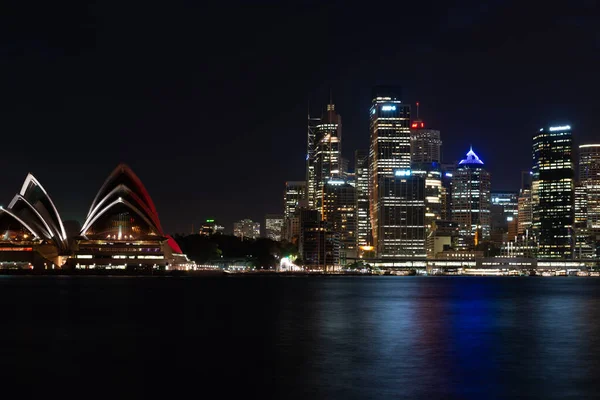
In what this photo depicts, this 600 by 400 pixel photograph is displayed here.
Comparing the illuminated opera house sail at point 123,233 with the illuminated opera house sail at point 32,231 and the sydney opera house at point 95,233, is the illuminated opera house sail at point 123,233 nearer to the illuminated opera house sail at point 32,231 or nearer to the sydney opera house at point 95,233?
the sydney opera house at point 95,233

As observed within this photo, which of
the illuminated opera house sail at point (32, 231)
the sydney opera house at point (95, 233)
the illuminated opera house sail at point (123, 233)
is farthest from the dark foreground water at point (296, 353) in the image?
the illuminated opera house sail at point (123, 233)

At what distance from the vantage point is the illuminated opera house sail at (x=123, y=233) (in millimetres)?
143750

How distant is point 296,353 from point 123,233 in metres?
124

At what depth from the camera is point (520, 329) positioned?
47.8 m

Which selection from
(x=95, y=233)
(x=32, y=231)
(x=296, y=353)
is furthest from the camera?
(x=95, y=233)

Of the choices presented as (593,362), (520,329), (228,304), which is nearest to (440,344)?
(593,362)

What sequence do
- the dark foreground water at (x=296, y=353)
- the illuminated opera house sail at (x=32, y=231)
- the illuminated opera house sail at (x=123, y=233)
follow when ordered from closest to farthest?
the dark foreground water at (x=296, y=353), the illuminated opera house sail at (x=32, y=231), the illuminated opera house sail at (x=123, y=233)

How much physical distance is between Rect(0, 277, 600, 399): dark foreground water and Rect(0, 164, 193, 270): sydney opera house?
3228 inches

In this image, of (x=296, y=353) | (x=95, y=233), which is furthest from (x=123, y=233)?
(x=296, y=353)

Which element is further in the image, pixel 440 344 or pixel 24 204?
pixel 24 204

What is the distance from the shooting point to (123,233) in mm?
154000

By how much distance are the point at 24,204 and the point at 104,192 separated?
13.7 m

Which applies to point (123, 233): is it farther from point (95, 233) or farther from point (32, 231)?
point (32, 231)

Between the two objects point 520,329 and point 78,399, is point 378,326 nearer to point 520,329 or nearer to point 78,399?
point 520,329
